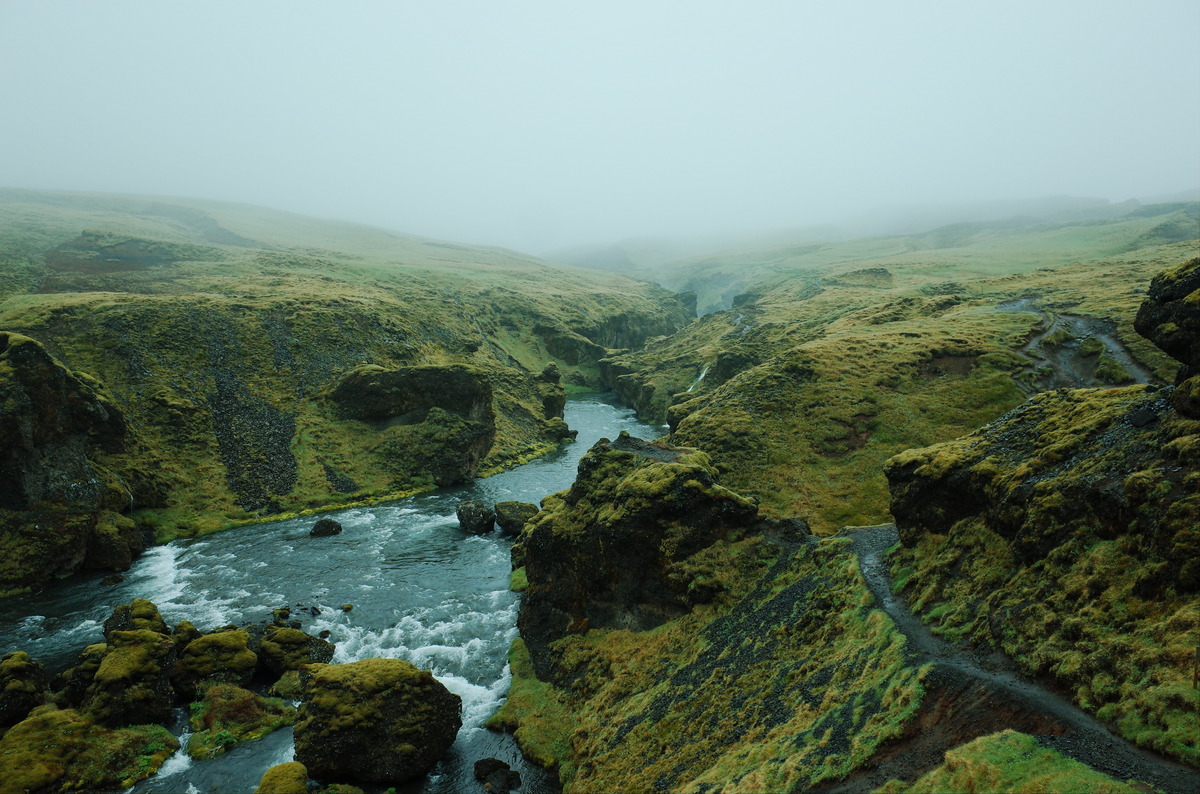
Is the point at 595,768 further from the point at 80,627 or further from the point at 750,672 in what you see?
the point at 80,627

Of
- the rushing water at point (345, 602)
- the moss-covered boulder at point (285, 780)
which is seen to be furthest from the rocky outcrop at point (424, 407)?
the moss-covered boulder at point (285, 780)

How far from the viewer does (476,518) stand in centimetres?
5822

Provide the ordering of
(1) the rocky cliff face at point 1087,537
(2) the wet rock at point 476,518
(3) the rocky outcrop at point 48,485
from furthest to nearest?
(2) the wet rock at point 476,518 → (3) the rocky outcrop at point 48,485 → (1) the rocky cliff face at point 1087,537

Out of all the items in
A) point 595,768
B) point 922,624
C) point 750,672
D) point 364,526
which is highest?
point 922,624

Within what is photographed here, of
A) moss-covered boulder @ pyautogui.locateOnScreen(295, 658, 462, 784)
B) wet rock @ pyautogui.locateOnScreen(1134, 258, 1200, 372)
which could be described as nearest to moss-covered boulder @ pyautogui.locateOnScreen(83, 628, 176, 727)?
moss-covered boulder @ pyautogui.locateOnScreen(295, 658, 462, 784)

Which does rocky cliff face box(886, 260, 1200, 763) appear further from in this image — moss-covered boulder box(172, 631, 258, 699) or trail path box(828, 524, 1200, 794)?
moss-covered boulder box(172, 631, 258, 699)

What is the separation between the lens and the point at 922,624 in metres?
22.0

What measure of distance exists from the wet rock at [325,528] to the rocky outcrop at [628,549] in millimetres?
28418

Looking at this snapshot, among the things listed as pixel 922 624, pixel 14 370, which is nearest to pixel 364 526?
pixel 14 370

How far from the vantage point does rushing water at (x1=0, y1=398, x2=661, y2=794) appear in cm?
2819

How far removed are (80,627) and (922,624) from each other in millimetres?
49965

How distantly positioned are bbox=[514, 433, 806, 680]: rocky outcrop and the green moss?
52.1 feet

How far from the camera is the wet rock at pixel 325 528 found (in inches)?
2242

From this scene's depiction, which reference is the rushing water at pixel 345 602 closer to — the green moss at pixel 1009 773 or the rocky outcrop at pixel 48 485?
the rocky outcrop at pixel 48 485
